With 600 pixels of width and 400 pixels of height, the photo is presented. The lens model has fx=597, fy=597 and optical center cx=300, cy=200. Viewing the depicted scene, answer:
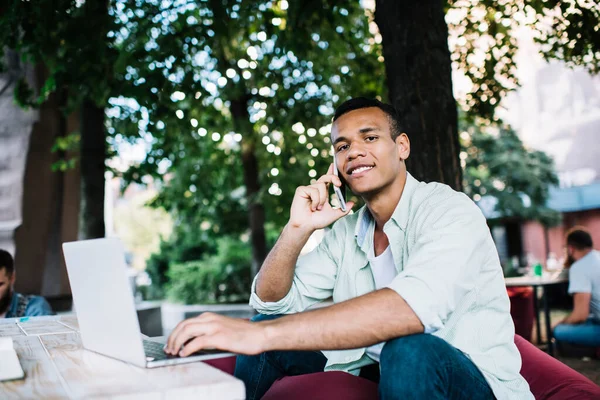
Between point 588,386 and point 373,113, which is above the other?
point 373,113

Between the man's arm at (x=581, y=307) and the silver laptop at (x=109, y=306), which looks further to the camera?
the man's arm at (x=581, y=307)

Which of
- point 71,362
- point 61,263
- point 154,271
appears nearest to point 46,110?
point 61,263

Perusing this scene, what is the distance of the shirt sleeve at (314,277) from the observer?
2893mm

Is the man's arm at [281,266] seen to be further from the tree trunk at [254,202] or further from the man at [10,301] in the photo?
the tree trunk at [254,202]

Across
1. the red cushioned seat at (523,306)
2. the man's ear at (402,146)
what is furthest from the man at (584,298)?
the man's ear at (402,146)

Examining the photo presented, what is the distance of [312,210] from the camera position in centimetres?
279

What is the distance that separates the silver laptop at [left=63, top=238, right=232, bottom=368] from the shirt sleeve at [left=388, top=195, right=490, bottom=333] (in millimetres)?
645

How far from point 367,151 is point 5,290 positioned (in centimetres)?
309

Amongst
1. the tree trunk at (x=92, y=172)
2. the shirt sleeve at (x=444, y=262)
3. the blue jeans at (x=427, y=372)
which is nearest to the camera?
the blue jeans at (x=427, y=372)

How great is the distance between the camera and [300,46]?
6.16m

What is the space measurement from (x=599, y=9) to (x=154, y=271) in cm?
1589

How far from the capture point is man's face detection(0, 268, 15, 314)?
440 cm

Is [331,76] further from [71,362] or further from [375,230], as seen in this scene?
[71,362]

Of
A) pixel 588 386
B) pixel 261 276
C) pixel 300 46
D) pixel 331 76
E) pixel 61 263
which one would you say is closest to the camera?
pixel 588 386
